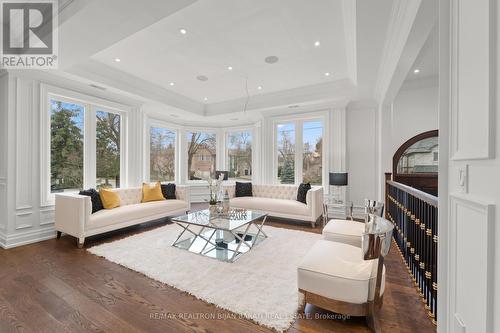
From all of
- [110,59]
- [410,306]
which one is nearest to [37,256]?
[110,59]

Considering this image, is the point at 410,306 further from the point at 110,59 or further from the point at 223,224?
the point at 110,59

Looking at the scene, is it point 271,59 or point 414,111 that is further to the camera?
point 414,111

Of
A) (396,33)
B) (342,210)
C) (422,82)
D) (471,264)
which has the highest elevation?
(422,82)

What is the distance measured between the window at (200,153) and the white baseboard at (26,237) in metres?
3.91

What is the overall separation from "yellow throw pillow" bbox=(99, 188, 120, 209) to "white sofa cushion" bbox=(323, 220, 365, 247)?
12.1 ft

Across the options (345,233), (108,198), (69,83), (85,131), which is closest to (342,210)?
(345,233)

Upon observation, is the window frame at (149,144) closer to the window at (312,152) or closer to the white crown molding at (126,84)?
the white crown molding at (126,84)

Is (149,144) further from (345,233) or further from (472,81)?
(472,81)

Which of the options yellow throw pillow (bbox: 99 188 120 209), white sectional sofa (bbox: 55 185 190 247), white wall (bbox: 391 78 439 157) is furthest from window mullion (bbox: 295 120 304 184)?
yellow throw pillow (bbox: 99 188 120 209)

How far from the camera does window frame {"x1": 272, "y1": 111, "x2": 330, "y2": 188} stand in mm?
5445

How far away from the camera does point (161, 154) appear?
6.65 m

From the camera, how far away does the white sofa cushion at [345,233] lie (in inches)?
101

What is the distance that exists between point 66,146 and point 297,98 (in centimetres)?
469

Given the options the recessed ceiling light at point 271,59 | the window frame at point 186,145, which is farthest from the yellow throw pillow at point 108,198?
the recessed ceiling light at point 271,59
